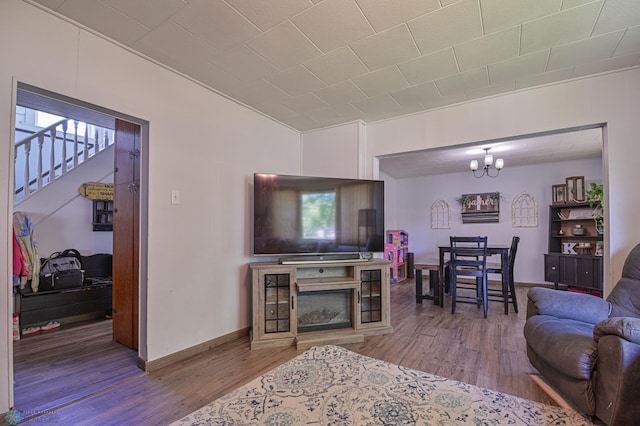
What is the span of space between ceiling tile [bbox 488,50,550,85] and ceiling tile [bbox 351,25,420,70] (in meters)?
0.78

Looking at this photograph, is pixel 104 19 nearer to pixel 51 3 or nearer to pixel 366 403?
pixel 51 3

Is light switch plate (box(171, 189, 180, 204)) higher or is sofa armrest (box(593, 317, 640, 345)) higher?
light switch plate (box(171, 189, 180, 204))

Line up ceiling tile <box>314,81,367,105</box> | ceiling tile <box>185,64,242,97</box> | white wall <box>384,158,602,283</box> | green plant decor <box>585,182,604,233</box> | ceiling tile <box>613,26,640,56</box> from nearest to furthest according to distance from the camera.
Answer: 1. ceiling tile <box>613,26,640,56</box>
2. ceiling tile <box>185,64,242,97</box>
3. ceiling tile <box>314,81,367,105</box>
4. green plant decor <box>585,182,604,233</box>
5. white wall <box>384,158,602,283</box>

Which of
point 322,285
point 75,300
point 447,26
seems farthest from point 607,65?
point 75,300

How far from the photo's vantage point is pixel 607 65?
8.03ft

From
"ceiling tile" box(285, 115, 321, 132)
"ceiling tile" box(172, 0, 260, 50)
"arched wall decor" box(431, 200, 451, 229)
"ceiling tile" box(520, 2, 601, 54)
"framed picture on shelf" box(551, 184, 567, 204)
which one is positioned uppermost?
"ceiling tile" box(172, 0, 260, 50)

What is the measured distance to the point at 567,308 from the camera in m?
2.18

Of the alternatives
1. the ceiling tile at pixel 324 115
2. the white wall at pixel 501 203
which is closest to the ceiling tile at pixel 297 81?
the ceiling tile at pixel 324 115

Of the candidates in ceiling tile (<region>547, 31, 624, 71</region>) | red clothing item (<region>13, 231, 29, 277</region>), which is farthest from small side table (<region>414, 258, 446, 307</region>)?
red clothing item (<region>13, 231, 29, 277</region>)

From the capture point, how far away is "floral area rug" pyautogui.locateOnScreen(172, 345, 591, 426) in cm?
172

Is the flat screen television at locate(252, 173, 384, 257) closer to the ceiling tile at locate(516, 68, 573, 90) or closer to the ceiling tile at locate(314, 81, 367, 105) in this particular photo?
the ceiling tile at locate(314, 81, 367, 105)

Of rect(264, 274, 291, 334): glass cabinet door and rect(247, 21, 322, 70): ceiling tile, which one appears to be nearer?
rect(247, 21, 322, 70): ceiling tile

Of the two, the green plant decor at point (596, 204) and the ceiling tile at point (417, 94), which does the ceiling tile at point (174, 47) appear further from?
the green plant decor at point (596, 204)

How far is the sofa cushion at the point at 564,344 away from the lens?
167 centimetres
